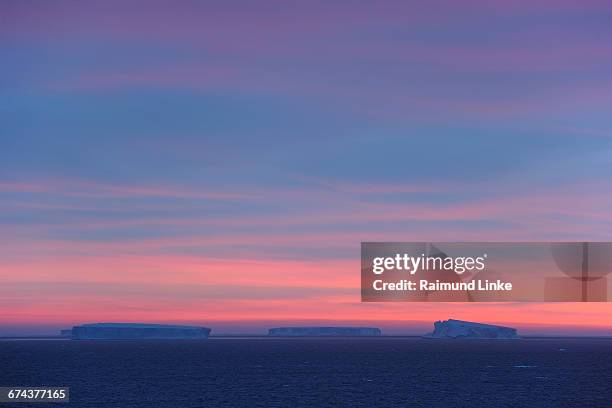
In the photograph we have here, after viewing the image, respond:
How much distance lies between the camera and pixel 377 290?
7631cm

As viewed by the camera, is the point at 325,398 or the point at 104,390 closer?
the point at 325,398

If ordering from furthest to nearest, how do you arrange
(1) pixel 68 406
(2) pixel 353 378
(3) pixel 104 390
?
(2) pixel 353 378
(3) pixel 104 390
(1) pixel 68 406

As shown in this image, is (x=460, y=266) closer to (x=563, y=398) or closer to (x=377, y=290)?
(x=377, y=290)

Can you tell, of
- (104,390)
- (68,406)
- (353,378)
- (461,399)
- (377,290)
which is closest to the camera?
(377,290)

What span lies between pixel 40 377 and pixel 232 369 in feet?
148

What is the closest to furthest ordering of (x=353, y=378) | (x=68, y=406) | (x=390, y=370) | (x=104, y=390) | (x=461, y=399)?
(x=68, y=406) → (x=461, y=399) → (x=104, y=390) → (x=353, y=378) → (x=390, y=370)

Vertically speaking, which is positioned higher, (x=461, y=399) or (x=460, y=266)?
(x=460, y=266)

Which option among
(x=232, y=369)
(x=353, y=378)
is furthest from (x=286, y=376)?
(x=232, y=369)

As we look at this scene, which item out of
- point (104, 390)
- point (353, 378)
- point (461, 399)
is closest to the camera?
point (461, 399)

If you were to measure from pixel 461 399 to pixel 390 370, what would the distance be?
215 ft

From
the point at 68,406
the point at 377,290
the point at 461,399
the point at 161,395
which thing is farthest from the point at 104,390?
the point at 377,290

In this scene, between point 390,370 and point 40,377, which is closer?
→ point 40,377

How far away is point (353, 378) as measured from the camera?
15100 centimetres

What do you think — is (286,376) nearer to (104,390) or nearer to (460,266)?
(104,390)
